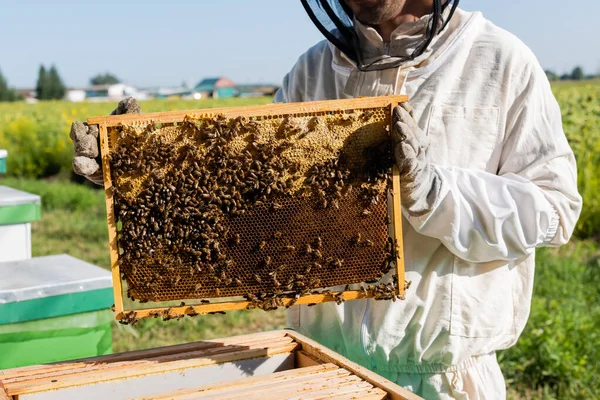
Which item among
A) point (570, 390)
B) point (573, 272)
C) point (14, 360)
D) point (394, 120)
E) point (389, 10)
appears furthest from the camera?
point (573, 272)

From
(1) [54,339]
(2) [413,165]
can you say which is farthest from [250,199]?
(1) [54,339]

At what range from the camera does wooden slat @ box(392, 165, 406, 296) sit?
234 centimetres

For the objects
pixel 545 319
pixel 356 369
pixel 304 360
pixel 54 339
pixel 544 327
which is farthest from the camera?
pixel 545 319

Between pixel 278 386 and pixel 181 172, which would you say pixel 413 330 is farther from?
pixel 181 172

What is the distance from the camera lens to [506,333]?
267 centimetres

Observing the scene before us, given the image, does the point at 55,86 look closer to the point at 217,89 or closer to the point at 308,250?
the point at 217,89

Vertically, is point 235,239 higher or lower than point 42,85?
higher

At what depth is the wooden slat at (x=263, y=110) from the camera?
2328 millimetres

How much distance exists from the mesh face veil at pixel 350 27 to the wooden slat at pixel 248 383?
1201 millimetres

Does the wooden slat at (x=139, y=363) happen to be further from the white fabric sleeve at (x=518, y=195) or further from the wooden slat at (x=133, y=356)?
the white fabric sleeve at (x=518, y=195)

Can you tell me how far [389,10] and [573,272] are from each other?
6.52m

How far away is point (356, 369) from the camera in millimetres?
2229

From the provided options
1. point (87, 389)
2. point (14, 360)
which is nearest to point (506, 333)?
point (87, 389)

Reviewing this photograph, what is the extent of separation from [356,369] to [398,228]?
21.1 inches
